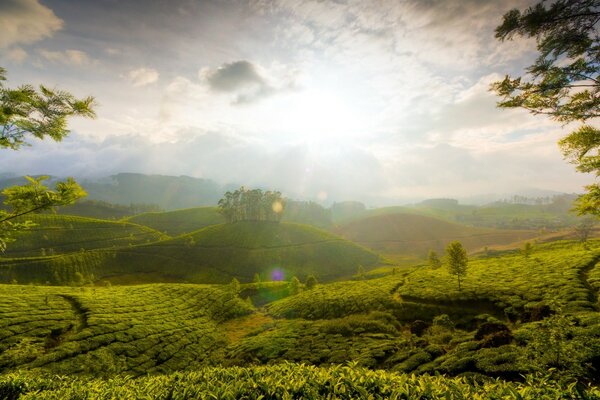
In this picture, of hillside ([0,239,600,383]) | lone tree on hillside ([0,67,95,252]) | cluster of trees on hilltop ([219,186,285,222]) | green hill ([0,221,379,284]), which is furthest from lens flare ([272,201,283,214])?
lone tree on hillside ([0,67,95,252])

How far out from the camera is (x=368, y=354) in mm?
24781

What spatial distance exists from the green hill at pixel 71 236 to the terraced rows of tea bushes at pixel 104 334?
352 feet

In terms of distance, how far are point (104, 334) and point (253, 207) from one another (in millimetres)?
161309

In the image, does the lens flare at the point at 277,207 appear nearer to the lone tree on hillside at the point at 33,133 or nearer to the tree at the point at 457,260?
the tree at the point at 457,260

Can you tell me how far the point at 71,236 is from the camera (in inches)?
5782

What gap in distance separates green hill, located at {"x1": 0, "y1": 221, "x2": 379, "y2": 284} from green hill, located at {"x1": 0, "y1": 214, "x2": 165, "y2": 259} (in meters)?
23.9

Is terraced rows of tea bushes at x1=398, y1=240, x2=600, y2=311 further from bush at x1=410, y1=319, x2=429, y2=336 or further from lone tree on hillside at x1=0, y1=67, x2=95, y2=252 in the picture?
lone tree on hillside at x1=0, y1=67, x2=95, y2=252

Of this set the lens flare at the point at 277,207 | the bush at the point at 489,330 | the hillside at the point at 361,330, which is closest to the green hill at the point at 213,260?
the lens flare at the point at 277,207

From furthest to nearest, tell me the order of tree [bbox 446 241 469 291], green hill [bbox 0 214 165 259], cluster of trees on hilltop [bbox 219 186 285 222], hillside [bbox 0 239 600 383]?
cluster of trees on hilltop [bbox 219 186 285 222], green hill [bbox 0 214 165 259], tree [bbox 446 241 469 291], hillside [bbox 0 239 600 383]

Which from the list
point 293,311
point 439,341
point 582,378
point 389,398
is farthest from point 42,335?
point 582,378

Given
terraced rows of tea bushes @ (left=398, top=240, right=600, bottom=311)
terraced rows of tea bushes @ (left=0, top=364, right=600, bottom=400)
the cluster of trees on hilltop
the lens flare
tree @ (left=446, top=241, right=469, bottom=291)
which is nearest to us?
terraced rows of tea bushes @ (left=0, top=364, right=600, bottom=400)

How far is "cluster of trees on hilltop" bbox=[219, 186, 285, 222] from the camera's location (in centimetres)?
19275

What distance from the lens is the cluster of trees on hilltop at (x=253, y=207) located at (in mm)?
192750

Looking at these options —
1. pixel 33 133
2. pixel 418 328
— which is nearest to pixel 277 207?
pixel 418 328
